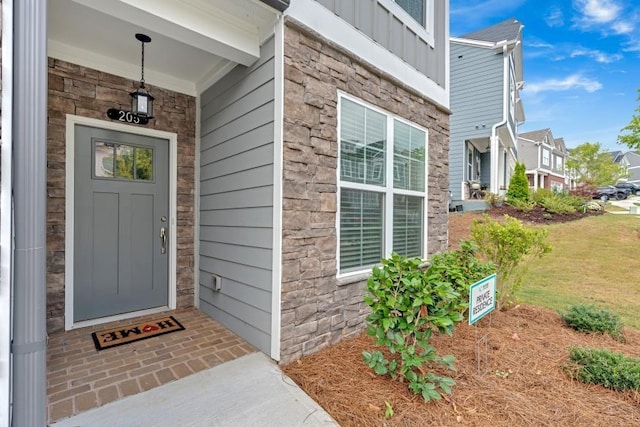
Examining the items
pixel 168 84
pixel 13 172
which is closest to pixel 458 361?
pixel 13 172

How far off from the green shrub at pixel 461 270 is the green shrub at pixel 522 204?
871cm

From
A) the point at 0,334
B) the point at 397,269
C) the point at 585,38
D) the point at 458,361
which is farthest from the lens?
the point at 585,38

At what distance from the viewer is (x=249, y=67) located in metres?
2.98

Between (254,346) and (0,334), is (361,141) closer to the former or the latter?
(254,346)

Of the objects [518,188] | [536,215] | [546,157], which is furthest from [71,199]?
[546,157]

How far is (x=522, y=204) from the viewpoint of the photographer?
10.3 meters

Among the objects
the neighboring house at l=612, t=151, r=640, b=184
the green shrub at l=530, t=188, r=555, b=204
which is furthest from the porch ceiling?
the neighboring house at l=612, t=151, r=640, b=184

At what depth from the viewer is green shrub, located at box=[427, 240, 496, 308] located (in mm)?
2318

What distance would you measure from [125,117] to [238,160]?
4.69 ft

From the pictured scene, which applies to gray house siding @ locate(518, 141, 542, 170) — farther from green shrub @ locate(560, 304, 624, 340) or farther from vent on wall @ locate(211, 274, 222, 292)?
vent on wall @ locate(211, 274, 222, 292)

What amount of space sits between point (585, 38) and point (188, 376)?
19689 mm

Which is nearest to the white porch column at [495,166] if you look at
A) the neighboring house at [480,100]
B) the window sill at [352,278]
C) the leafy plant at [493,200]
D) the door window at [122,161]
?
the neighboring house at [480,100]

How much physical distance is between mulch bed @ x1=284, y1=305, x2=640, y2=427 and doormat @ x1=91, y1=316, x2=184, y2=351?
1429mm

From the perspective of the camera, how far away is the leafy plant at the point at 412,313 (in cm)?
206
